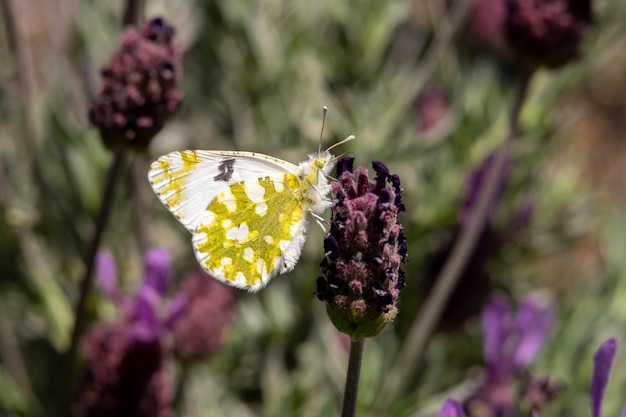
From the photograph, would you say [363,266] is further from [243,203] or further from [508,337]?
[508,337]

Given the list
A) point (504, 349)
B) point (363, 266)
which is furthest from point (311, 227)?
point (363, 266)

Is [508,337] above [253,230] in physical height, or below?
below

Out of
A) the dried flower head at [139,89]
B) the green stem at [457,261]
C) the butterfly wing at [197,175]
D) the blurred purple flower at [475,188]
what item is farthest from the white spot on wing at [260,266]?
the blurred purple flower at [475,188]

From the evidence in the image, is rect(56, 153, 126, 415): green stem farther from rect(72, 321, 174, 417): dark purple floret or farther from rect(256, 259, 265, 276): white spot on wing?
rect(256, 259, 265, 276): white spot on wing

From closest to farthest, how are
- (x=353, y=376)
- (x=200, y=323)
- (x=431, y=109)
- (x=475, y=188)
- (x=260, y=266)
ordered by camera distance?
(x=353, y=376) → (x=260, y=266) → (x=200, y=323) → (x=475, y=188) → (x=431, y=109)

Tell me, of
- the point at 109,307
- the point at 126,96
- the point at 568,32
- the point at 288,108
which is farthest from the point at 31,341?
the point at 568,32

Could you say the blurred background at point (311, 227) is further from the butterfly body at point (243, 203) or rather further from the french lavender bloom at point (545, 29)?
the butterfly body at point (243, 203)

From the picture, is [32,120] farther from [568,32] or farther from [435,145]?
[568,32]
